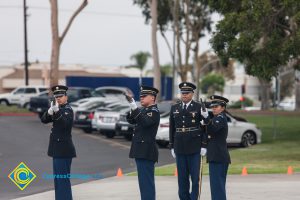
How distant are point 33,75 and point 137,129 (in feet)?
341

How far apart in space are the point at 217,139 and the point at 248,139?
55.0 feet

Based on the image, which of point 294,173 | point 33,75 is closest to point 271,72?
point 294,173

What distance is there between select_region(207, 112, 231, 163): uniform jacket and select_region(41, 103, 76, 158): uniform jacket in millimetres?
2143

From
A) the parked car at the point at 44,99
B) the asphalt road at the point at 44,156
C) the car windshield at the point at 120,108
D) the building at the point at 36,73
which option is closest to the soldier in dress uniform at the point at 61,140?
the asphalt road at the point at 44,156

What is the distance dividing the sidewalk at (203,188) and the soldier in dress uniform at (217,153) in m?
1.86

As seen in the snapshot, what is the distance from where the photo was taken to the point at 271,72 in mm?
25562

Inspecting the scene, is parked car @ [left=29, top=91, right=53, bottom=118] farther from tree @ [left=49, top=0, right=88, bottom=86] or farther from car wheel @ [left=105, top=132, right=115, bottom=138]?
car wheel @ [left=105, top=132, right=115, bottom=138]

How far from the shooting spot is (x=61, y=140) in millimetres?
11945

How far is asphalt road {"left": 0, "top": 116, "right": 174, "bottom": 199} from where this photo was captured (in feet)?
54.3

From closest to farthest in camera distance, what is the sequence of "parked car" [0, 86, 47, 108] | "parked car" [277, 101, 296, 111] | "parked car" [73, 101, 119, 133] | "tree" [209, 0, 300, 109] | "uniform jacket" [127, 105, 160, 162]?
1. "uniform jacket" [127, 105, 160, 162]
2. "tree" [209, 0, 300, 109]
3. "parked car" [73, 101, 119, 133]
4. "parked car" [0, 86, 47, 108]
5. "parked car" [277, 101, 296, 111]

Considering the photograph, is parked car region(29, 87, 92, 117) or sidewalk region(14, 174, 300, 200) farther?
parked car region(29, 87, 92, 117)

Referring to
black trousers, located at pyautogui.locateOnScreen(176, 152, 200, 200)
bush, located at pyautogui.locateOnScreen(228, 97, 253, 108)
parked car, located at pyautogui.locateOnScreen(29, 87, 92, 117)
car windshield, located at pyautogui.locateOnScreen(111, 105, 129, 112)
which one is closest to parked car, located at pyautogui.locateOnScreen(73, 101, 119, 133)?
car windshield, located at pyautogui.locateOnScreen(111, 105, 129, 112)

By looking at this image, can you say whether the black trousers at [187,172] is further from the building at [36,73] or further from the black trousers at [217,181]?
the building at [36,73]

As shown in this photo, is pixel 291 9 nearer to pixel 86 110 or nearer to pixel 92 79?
pixel 86 110
